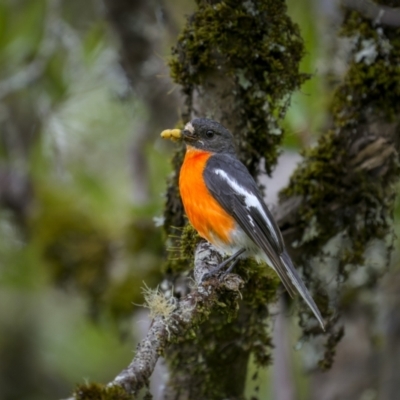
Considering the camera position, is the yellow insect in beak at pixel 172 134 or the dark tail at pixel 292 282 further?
the yellow insect in beak at pixel 172 134

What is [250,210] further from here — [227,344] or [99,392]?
[99,392]

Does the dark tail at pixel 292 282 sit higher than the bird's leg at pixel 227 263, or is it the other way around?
the bird's leg at pixel 227 263

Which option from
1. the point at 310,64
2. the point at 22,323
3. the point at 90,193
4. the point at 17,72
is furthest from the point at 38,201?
the point at 310,64

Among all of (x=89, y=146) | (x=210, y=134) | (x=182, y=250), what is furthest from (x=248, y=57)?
(x=89, y=146)

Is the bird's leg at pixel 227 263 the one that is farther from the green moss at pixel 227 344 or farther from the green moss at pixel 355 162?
the green moss at pixel 355 162

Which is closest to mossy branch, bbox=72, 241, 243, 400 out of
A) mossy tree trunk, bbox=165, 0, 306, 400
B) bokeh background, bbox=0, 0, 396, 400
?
mossy tree trunk, bbox=165, 0, 306, 400

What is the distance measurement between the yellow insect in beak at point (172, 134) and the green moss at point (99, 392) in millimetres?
2204

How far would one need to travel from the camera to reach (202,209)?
4352 millimetres

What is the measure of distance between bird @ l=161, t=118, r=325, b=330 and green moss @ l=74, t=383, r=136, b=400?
5.79ft

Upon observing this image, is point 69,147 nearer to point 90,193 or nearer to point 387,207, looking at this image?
point 90,193

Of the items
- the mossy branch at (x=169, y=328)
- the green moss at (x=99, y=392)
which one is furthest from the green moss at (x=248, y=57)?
the green moss at (x=99, y=392)

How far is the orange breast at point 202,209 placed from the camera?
4340mm

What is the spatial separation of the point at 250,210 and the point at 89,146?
4.29 metres

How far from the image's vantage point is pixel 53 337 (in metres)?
9.45
